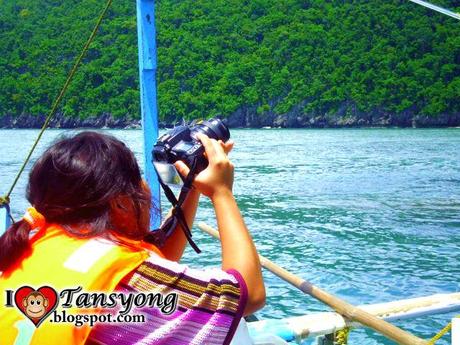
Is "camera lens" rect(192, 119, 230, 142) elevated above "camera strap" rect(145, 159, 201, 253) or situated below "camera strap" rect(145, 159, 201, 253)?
above

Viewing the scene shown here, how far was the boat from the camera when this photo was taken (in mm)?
2156

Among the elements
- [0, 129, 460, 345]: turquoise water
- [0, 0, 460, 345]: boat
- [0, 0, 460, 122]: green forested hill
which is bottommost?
[0, 129, 460, 345]: turquoise water

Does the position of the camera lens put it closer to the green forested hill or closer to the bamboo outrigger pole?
the bamboo outrigger pole

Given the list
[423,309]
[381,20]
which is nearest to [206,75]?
[381,20]

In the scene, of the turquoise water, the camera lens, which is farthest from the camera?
the turquoise water

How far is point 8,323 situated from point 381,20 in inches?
2834

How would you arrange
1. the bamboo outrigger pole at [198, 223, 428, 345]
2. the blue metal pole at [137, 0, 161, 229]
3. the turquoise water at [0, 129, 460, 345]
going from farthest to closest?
the turquoise water at [0, 129, 460, 345] < the blue metal pole at [137, 0, 161, 229] < the bamboo outrigger pole at [198, 223, 428, 345]

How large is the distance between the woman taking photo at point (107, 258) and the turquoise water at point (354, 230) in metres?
0.24

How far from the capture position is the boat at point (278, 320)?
216cm

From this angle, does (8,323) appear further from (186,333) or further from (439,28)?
(439,28)

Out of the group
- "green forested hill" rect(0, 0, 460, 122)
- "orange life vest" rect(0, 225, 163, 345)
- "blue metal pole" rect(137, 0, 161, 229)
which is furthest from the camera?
"green forested hill" rect(0, 0, 460, 122)

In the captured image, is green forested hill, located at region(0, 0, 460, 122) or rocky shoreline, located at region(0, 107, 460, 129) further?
rocky shoreline, located at region(0, 107, 460, 129)

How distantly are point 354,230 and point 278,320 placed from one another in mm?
7221

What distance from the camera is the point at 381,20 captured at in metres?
68.5
